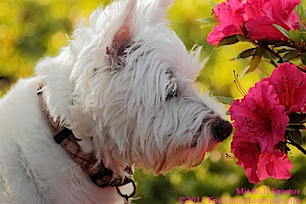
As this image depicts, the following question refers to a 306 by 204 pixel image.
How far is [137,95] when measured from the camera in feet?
4.47

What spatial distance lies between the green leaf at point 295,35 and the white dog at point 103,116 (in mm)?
492

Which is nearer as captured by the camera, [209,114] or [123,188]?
[209,114]

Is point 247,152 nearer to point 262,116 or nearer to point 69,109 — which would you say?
point 262,116

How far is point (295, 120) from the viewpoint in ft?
3.22

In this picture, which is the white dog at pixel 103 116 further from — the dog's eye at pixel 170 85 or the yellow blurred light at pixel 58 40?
the yellow blurred light at pixel 58 40

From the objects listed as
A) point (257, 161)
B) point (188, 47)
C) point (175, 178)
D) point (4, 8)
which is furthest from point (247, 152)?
point (4, 8)

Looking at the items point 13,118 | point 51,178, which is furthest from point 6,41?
point 51,178

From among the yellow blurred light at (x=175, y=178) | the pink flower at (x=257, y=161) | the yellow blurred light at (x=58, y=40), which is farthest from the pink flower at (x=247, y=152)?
the yellow blurred light at (x=58, y=40)

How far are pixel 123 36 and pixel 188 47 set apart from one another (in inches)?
77.9

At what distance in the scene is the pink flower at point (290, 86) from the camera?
0.97 meters

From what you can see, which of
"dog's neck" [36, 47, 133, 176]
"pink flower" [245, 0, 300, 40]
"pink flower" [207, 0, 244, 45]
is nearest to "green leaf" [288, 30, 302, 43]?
"pink flower" [245, 0, 300, 40]

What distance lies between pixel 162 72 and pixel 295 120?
1.89ft

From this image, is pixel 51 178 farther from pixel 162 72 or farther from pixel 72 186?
pixel 162 72

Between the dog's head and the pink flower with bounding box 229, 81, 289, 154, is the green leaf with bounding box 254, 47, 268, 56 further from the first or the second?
the dog's head
